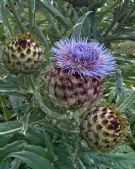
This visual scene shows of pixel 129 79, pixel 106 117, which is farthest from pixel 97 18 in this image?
pixel 106 117

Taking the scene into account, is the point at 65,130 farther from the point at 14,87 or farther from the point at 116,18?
the point at 116,18

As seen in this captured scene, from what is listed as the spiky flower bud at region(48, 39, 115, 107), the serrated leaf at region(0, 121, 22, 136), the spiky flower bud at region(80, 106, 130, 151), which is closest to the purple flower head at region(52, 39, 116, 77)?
the spiky flower bud at region(48, 39, 115, 107)

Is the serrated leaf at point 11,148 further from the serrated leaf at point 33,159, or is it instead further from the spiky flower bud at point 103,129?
the spiky flower bud at point 103,129

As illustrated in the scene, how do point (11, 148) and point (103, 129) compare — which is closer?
point (103, 129)

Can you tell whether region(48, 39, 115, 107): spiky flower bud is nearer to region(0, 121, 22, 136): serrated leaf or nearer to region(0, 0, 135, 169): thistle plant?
region(0, 0, 135, 169): thistle plant

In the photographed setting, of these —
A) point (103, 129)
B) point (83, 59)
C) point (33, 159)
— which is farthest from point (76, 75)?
point (33, 159)

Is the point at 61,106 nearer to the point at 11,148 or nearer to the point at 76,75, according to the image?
the point at 76,75

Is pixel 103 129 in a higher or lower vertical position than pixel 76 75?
lower
